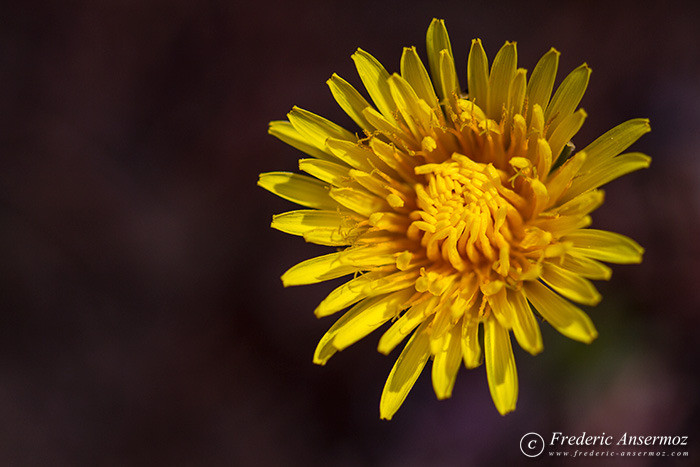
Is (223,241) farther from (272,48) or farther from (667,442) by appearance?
(667,442)

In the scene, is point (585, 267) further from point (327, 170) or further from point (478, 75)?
point (327, 170)

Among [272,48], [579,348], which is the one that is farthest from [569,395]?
[272,48]

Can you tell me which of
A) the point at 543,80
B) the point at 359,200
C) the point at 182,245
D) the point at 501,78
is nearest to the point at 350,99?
the point at 359,200

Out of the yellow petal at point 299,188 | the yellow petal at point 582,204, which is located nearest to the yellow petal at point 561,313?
the yellow petal at point 582,204

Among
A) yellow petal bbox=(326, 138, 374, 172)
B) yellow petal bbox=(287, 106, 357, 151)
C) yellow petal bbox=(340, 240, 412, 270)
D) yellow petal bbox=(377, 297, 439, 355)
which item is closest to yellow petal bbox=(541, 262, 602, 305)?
yellow petal bbox=(377, 297, 439, 355)

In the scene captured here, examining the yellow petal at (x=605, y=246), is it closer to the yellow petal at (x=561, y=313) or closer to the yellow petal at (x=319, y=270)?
the yellow petal at (x=561, y=313)

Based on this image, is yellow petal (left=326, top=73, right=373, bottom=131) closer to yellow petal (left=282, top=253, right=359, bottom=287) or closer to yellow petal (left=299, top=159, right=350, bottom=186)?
yellow petal (left=299, top=159, right=350, bottom=186)
